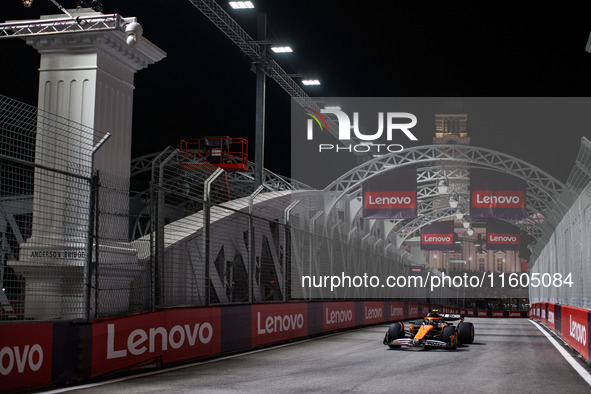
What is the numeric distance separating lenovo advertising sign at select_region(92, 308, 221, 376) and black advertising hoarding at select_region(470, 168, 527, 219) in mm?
15477

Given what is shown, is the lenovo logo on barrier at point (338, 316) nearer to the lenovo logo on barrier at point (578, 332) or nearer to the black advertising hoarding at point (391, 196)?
the black advertising hoarding at point (391, 196)

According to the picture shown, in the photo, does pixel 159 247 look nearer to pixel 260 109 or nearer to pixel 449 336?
pixel 449 336

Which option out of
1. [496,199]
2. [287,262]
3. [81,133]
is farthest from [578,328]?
[496,199]

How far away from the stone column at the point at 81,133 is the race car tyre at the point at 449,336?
20.2 ft

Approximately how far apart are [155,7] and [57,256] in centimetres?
2159

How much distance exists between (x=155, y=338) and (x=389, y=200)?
53.4 feet

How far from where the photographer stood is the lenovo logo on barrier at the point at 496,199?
25.3 meters

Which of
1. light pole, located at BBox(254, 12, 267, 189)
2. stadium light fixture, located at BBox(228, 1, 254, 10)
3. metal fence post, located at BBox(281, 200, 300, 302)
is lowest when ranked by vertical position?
metal fence post, located at BBox(281, 200, 300, 302)

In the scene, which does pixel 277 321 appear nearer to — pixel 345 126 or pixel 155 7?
pixel 155 7

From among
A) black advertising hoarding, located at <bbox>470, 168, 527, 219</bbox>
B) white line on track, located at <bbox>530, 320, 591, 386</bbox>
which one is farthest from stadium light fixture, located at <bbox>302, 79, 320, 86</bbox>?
white line on track, located at <bbox>530, 320, 591, 386</bbox>

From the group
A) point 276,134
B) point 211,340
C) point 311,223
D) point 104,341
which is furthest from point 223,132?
point 104,341

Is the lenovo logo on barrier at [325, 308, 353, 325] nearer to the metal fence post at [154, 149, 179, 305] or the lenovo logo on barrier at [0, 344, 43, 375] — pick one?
the metal fence post at [154, 149, 179, 305]

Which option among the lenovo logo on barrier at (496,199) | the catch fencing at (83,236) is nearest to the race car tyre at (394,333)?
the catch fencing at (83,236)

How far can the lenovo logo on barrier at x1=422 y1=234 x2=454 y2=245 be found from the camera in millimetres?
39156
